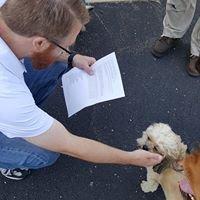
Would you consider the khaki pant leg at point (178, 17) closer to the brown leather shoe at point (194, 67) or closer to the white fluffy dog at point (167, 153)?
the brown leather shoe at point (194, 67)

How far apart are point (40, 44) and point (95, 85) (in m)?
0.53

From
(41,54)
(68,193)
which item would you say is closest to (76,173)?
(68,193)

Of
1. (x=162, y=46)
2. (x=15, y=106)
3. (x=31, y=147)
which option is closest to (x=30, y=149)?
(x=31, y=147)

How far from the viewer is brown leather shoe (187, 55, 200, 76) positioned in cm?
282

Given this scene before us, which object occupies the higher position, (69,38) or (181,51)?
(69,38)

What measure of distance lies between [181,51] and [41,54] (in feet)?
5.05

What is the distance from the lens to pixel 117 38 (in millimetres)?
2945

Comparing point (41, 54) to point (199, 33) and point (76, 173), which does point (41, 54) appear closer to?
point (76, 173)

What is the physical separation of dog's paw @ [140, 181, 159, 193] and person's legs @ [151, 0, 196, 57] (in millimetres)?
948

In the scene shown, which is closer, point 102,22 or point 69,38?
point 69,38

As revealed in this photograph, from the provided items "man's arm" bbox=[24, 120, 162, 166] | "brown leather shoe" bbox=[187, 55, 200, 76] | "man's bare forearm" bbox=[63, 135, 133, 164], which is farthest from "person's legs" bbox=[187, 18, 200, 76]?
"man's bare forearm" bbox=[63, 135, 133, 164]

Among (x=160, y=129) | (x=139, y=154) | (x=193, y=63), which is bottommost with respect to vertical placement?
(x=193, y=63)

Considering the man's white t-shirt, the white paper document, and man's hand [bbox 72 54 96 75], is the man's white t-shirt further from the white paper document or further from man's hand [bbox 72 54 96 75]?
man's hand [bbox 72 54 96 75]

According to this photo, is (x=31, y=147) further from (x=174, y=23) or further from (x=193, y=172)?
(x=174, y=23)
